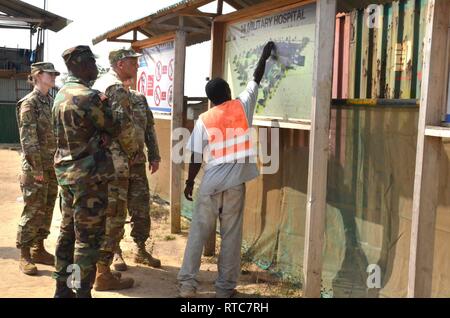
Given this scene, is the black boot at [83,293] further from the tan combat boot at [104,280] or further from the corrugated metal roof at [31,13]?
the corrugated metal roof at [31,13]

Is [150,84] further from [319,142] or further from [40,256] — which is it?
[319,142]

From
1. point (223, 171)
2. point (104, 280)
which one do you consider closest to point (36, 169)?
point (104, 280)

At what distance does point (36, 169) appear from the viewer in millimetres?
5223

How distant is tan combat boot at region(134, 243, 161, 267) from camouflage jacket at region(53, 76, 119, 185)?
5.32ft

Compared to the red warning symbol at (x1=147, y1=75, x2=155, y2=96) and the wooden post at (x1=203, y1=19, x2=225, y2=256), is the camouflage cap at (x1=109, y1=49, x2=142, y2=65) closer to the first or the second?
the wooden post at (x1=203, y1=19, x2=225, y2=256)

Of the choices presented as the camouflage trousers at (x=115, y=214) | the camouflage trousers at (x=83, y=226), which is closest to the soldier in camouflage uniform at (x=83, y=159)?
the camouflage trousers at (x=83, y=226)

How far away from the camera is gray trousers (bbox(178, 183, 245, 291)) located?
437 cm

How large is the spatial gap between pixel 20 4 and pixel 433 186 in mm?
18805

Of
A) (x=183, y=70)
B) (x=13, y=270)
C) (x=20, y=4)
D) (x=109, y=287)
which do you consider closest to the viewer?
(x=109, y=287)

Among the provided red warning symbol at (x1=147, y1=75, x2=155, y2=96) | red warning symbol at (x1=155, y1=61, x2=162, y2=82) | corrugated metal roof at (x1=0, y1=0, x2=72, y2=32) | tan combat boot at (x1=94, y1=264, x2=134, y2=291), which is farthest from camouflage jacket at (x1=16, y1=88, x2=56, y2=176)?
corrugated metal roof at (x1=0, y1=0, x2=72, y2=32)

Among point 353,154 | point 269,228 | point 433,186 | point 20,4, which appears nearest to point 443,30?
point 433,186

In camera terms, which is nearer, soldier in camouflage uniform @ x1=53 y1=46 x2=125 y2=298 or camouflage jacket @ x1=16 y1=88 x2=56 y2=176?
soldier in camouflage uniform @ x1=53 y1=46 x2=125 y2=298

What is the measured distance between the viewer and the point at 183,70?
6484 mm
